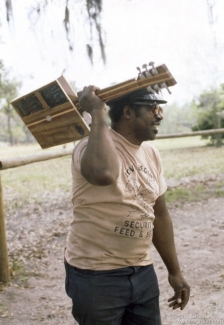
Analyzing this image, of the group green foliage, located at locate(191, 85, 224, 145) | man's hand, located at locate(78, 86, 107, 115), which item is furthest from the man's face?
green foliage, located at locate(191, 85, 224, 145)

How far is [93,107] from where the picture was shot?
4.46ft

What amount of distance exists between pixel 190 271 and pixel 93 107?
9.48 ft

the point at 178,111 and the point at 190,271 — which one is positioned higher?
the point at 190,271

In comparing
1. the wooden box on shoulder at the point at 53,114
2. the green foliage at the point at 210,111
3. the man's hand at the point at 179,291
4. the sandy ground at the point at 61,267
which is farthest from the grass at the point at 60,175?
the wooden box on shoulder at the point at 53,114

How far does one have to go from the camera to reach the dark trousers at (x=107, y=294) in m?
1.44

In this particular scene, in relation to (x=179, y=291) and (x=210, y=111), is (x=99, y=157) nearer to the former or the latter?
(x=179, y=291)

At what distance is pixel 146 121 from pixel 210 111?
1603 centimetres

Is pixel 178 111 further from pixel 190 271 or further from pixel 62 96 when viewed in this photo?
pixel 62 96

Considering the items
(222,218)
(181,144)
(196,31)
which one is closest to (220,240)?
(222,218)

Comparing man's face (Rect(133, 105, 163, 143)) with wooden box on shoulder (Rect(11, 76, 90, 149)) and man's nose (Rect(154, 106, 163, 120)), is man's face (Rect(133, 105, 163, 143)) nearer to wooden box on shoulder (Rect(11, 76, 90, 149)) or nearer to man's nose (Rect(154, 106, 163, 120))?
man's nose (Rect(154, 106, 163, 120))

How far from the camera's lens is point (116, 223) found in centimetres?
146

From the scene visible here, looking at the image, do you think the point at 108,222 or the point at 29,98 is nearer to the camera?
the point at 108,222

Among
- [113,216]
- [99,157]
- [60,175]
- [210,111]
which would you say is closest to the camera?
[99,157]

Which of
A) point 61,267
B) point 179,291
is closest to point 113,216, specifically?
point 179,291
